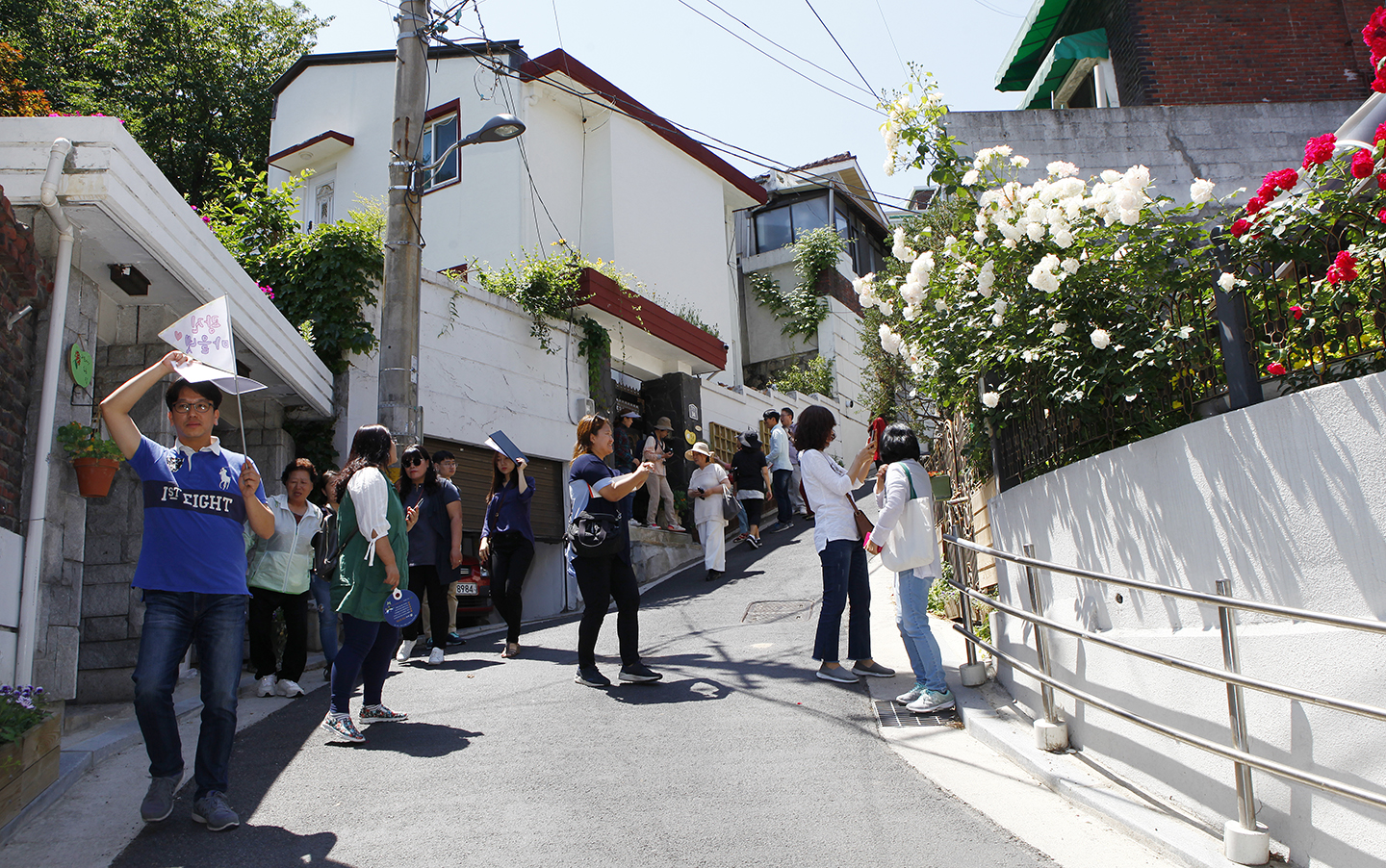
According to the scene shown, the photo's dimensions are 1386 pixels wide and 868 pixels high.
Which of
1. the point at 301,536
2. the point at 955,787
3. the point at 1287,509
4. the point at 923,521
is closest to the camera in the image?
the point at 1287,509

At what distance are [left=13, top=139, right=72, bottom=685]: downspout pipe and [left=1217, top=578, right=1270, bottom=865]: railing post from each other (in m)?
5.70

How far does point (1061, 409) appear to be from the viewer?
17.1 ft

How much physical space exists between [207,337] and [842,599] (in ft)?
12.9

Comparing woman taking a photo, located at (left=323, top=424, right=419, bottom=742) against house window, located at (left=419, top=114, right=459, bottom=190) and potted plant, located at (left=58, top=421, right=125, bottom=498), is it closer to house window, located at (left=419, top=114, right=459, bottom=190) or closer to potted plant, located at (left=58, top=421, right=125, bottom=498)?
potted plant, located at (left=58, top=421, right=125, bottom=498)

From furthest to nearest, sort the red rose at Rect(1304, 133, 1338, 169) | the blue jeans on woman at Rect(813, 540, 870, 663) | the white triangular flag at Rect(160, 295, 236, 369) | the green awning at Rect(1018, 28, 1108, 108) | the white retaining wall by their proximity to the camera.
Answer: the green awning at Rect(1018, 28, 1108, 108) < the blue jeans on woman at Rect(813, 540, 870, 663) < the white triangular flag at Rect(160, 295, 236, 369) < the red rose at Rect(1304, 133, 1338, 169) < the white retaining wall

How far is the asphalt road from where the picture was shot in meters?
3.60

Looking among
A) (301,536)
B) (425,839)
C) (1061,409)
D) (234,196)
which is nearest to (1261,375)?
(1061,409)

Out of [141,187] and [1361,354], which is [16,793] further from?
[1361,354]

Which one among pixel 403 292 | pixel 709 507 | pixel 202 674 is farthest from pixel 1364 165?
pixel 709 507

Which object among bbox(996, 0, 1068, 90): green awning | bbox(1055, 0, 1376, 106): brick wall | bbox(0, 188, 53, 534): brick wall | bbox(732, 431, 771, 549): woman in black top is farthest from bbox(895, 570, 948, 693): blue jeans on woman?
bbox(996, 0, 1068, 90): green awning

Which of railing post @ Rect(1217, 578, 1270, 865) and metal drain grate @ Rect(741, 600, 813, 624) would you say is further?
metal drain grate @ Rect(741, 600, 813, 624)

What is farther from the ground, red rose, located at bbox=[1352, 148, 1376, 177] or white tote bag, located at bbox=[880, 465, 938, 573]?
red rose, located at bbox=[1352, 148, 1376, 177]

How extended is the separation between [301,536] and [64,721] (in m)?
1.76

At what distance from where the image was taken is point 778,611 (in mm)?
8844
